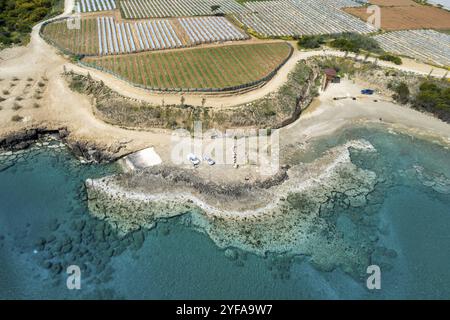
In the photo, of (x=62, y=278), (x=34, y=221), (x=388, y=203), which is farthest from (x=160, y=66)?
(x=388, y=203)

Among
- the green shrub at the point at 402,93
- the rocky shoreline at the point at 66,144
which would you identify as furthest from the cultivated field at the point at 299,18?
the rocky shoreline at the point at 66,144

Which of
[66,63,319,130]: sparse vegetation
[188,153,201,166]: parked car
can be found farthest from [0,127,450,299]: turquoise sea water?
[66,63,319,130]: sparse vegetation

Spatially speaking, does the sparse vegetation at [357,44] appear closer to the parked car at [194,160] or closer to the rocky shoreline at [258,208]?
the rocky shoreline at [258,208]

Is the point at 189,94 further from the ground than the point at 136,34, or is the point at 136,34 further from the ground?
the point at 136,34

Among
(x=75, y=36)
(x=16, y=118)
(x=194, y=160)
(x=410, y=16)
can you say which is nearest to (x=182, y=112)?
(x=194, y=160)

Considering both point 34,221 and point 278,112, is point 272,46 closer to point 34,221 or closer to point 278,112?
point 278,112

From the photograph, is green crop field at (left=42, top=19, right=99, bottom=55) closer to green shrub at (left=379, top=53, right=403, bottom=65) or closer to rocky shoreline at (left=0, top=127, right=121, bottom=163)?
rocky shoreline at (left=0, top=127, right=121, bottom=163)

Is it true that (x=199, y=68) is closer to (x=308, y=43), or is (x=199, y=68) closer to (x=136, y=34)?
(x=136, y=34)
